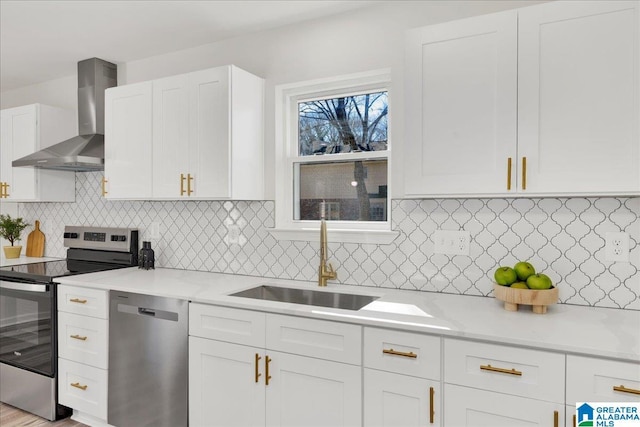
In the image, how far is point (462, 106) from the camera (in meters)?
1.94

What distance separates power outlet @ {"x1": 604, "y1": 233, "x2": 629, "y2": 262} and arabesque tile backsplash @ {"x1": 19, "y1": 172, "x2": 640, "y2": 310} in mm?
23

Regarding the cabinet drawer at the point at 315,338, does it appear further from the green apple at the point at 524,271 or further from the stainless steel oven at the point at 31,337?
the stainless steel oven at the point at 31,337

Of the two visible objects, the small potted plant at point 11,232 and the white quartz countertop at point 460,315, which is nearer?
the white quartz countertop at point 460,315

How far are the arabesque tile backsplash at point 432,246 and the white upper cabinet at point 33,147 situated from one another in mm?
804

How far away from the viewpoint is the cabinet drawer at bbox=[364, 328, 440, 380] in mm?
1688

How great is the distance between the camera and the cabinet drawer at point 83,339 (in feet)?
8.39

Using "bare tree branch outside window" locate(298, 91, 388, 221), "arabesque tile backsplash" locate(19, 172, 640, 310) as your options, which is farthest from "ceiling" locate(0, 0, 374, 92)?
"arabesque tile backsplash" locate(19, 172, 640, 310)

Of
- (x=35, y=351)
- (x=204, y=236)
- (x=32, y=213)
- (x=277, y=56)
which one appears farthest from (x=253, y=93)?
(x=32, y=213)

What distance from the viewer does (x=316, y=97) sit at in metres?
2.80

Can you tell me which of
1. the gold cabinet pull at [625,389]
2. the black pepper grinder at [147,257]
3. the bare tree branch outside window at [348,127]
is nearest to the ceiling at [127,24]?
the bare tree branch outside window at [348,127]

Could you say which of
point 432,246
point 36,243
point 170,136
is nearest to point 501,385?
point 432,246

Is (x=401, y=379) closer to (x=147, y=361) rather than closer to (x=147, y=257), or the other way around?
(x=147, y=361)

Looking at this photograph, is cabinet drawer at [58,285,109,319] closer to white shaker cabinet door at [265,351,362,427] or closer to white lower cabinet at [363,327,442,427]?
white shaker cabinet door at [265,351,362,427]

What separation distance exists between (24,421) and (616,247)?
356cm
